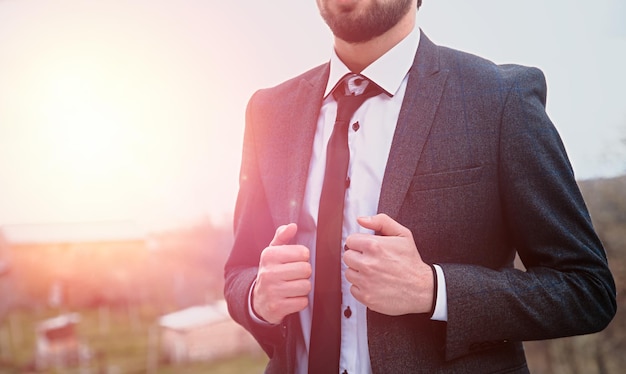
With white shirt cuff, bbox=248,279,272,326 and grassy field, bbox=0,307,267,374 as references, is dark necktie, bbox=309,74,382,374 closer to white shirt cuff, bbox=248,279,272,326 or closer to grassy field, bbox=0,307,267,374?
white shirt cuff, bbox=248,279,272,326

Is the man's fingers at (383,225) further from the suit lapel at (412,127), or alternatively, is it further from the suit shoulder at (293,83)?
the suit shoulder at (293,83)

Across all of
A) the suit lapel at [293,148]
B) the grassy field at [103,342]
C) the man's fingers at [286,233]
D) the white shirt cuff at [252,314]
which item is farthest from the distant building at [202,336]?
the man's fingers at [286,233]

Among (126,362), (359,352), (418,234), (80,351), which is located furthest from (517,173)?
(80,351)

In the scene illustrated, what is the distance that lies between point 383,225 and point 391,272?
10cm

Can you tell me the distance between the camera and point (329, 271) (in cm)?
108

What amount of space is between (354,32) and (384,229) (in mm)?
531

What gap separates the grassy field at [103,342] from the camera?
3.45 m

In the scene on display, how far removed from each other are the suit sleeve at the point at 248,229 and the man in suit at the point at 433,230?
74mm

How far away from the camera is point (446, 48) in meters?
1.22

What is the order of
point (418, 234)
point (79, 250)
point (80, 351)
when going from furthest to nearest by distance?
point (80, 351) < point (79, 250) < point (418, 234)

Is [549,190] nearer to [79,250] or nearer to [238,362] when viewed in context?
[238,362]

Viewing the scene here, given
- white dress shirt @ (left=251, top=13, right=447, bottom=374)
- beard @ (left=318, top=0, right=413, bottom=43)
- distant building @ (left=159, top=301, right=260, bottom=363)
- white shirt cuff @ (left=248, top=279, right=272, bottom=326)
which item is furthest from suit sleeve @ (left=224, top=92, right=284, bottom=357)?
distant building @ (left=159, top=301, right=260, bottom=363)

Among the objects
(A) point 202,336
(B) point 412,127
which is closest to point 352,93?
(B) point 412,127

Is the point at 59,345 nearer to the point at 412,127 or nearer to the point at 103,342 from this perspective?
the point at 103,342
